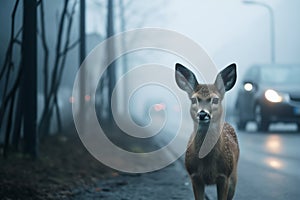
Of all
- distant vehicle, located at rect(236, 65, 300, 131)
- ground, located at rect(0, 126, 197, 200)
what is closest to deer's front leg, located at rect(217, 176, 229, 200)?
ground, located at rect(0, 126, 197, 200)

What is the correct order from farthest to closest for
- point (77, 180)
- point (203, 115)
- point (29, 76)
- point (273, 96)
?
point (273, 96), point (29, 76), point (77, 180), point (203, 115)

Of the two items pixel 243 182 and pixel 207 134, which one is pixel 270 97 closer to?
pixel 243 182

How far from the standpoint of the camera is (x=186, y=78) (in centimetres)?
560

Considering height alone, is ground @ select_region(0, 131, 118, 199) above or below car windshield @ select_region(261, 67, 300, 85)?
below

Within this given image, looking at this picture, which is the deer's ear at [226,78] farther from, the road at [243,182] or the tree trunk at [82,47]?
the tree trunk at [82,47]

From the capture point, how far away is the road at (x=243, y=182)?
852 centimetres

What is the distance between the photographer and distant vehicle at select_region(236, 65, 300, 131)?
18.7 meters

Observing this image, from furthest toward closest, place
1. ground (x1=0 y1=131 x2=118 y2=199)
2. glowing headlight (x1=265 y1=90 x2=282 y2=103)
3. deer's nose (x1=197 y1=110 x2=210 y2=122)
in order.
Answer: glowing headlight (x1=265 y1=90 x2=282 y2=103) < ground (x1=0 y1=131 x2=118 y2=199) < deer's nose (x1=197 y1=110 x2=210 y2=122)

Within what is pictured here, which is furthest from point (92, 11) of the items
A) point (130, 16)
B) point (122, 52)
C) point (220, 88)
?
point (220, 88)

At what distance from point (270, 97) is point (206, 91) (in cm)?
1397

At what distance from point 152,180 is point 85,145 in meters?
6.14

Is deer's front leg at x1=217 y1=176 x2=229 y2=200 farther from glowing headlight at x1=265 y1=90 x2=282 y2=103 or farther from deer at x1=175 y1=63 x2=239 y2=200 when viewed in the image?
glowing headlight at x1=265 y1=90 x2=282 y2=103

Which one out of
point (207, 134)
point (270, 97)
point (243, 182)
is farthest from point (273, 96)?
point (207, 134)

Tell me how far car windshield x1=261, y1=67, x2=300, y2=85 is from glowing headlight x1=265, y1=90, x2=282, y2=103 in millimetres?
710
